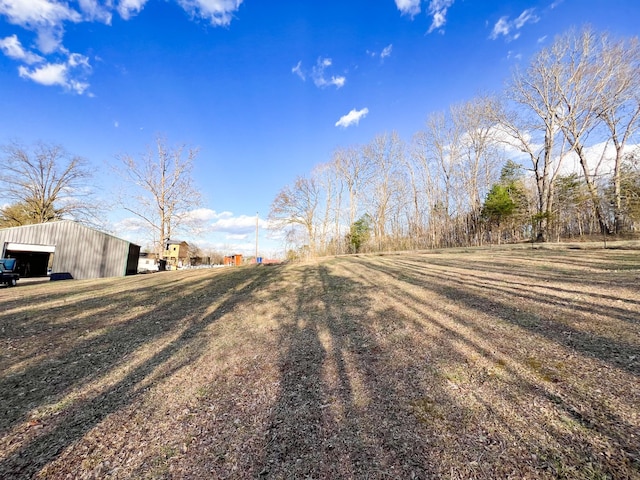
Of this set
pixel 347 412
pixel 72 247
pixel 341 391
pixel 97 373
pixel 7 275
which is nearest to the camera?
pixel 347 412

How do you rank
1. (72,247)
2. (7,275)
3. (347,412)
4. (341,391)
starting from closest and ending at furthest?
(347,412) < (341,391) < (7,275) < (72,247)

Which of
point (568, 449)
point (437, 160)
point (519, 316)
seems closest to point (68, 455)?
point (568, 449)

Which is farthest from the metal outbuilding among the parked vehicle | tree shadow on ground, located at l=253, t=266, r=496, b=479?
tree shadow on ground, located at l=253, t=266, r=496, b=479

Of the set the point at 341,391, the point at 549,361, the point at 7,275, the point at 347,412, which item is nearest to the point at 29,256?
the point at 7,275

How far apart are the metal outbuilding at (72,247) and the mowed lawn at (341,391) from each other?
1520 cm

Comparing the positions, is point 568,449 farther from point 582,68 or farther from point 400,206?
point 400,206

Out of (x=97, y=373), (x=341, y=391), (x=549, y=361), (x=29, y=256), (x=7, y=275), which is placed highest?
(x=29, y=256)

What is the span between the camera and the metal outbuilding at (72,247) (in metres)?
15.9

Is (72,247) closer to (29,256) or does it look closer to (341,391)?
(29,256)

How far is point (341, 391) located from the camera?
8.89 feet

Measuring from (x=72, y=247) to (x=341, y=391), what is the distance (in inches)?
832

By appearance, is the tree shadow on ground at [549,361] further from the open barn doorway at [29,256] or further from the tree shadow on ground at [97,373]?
the open barn doorway at [29,256]

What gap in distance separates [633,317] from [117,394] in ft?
21.3

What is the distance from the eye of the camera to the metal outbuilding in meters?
15.9
